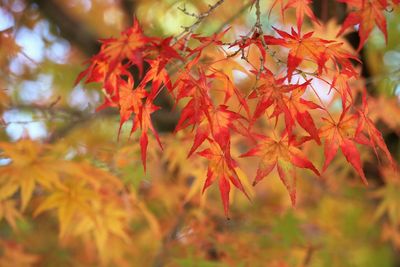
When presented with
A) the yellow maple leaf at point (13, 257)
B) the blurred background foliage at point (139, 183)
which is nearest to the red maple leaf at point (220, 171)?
the blurred background foliage at point (139, 183)

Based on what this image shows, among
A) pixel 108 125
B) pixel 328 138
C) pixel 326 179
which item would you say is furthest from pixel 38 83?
pixel 328 138

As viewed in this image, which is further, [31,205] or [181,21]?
[181,21]

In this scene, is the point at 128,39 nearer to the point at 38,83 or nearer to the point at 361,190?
the point at 38,83

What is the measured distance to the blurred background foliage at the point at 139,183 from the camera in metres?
1.39

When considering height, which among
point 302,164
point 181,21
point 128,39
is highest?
point 181,21

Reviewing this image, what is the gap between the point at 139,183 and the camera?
1.45 metres

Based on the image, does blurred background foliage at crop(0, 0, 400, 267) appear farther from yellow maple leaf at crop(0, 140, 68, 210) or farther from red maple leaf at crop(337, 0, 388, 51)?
red maple leaf at crop(337, 0, 388, 51)

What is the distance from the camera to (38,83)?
2.30 m

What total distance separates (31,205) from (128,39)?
4.27ft

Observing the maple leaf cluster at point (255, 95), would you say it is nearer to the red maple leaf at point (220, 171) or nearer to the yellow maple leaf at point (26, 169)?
the red maple leaf at point (220, 171)

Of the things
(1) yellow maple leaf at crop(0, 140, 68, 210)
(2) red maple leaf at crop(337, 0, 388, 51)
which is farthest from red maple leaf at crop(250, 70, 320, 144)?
(1) yellow maple leaf at crop(0, 140, 68, 210)

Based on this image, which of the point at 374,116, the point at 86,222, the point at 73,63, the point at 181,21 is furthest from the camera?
the point at 73,63

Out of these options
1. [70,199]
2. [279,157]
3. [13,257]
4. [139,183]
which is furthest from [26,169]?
[279,157]

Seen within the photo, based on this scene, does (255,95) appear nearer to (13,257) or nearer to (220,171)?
(220,171)
